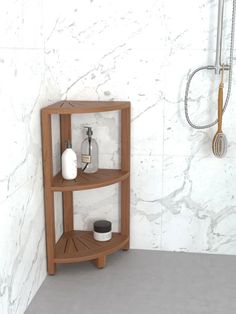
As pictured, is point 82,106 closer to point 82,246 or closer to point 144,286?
point 82,246

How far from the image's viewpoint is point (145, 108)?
2.06m

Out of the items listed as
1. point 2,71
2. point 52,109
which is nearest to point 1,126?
point 2,71

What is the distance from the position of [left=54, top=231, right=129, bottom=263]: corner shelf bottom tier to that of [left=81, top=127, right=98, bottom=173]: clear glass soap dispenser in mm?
345

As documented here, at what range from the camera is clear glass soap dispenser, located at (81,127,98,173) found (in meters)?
2.05

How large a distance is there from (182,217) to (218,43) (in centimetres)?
86

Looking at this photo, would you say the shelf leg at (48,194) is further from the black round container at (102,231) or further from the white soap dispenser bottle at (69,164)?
the black round container at (102,231)

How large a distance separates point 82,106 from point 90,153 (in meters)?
0.29

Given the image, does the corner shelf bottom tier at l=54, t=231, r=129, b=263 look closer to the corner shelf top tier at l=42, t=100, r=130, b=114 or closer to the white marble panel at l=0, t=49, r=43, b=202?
the white marble panel at l=0, t=49, r=43, b=202

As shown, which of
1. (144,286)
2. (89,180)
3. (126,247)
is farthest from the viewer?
(126,247)

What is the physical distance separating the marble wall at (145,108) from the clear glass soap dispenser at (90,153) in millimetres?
69

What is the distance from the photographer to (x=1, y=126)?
4.64 ft

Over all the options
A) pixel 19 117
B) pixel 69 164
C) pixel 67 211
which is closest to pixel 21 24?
pixel 19 117

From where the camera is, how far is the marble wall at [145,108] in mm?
1855

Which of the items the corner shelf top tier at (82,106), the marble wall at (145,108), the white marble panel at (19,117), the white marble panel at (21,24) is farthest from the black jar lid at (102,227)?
the white marble panel at (21,24)
